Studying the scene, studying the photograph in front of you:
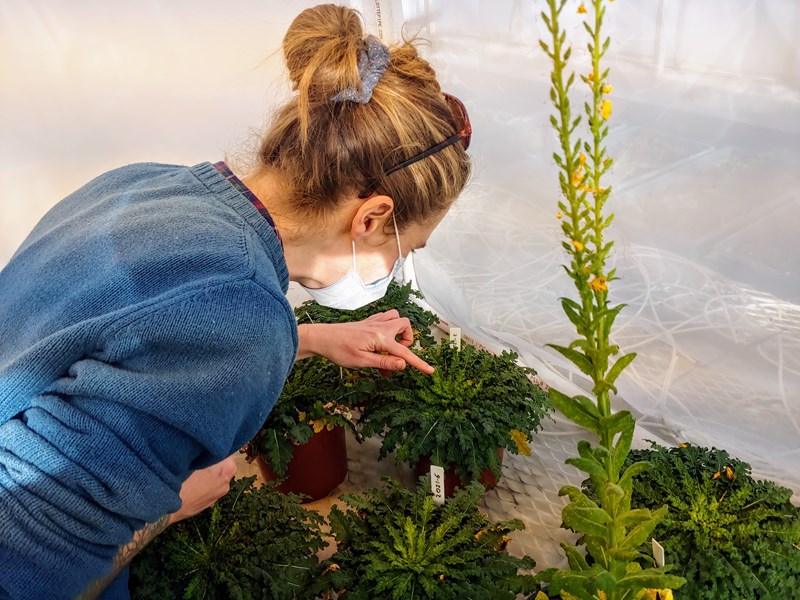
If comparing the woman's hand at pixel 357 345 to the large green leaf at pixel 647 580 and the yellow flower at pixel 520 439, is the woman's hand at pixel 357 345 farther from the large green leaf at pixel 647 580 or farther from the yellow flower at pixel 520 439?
the large green leaf at pixel 647 580

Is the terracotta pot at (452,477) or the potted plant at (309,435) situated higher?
the potted plant at (309,435)

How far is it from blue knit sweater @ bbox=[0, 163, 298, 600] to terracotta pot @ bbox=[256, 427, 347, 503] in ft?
2.56

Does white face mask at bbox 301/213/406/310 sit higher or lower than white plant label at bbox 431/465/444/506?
higher

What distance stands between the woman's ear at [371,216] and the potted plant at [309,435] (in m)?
0.69

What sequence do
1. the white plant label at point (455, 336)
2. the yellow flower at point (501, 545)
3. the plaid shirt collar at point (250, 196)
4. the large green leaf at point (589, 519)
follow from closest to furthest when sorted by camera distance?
the large green leaf at point (589, 519), the plaid shirt collar at point (250, 196), the yellow flower at point (501, 545), the white plant label at point (455, 336)

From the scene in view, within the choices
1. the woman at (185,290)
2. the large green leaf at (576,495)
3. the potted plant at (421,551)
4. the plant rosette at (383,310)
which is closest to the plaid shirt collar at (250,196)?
the woman at (185,290)

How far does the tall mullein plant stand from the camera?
529 millimetres

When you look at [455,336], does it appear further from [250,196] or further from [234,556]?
[250,196]

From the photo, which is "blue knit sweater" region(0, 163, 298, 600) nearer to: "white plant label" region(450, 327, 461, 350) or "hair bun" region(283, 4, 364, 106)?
"hair bun" region(283, 4, 364, 106)

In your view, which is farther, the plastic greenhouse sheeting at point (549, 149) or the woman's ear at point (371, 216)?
the plastic greenhouse sheeting at point (549, 149)

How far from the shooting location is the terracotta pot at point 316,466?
1.75 meters

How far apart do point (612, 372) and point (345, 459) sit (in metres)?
1.36

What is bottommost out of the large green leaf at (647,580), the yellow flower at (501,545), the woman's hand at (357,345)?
the yellow flower at (501,545)

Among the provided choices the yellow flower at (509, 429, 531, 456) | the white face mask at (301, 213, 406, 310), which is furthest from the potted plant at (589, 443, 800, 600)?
the white face mask at (301, 213, 406, 310)
